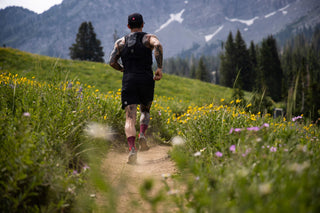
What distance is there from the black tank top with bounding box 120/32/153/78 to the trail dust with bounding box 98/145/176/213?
1741 mm

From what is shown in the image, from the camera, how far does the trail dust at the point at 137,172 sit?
247 cm

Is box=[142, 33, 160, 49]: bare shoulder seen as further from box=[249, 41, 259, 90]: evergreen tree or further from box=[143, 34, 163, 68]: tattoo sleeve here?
box=[249, 41, 259, 90]: evergreen tree

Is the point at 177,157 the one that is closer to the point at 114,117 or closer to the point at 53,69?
the point at 53,69

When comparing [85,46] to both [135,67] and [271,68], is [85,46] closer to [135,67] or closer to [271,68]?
[271,68]

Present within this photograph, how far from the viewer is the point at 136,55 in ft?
13.5

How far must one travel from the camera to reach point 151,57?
4.25 meters

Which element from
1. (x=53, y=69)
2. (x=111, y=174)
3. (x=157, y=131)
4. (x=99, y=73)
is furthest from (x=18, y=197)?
(x=99, y=73)

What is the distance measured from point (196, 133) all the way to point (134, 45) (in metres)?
2.08

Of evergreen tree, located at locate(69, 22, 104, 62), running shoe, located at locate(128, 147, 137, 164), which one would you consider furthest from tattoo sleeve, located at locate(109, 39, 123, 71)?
evergreen tree, located at locate(69, 22, 104, 62)

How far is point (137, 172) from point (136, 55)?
2.19 m

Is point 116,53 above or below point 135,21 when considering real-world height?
below

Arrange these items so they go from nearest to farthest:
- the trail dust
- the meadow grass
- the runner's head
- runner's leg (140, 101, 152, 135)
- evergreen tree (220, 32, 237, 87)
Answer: the meadow grass → the trail dust → the runner's head → runner's leg (140, 101, 152, 135) → evergreen tree (220, 32, 237, 87)

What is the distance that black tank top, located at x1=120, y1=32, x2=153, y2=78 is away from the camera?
4101 millimetres

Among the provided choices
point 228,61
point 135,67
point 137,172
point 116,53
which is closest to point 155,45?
point 135,67
